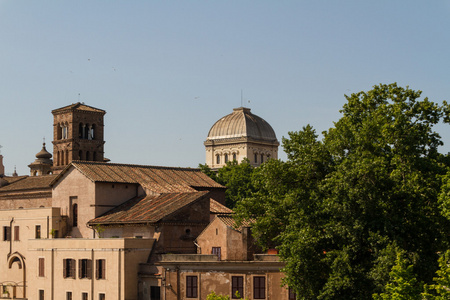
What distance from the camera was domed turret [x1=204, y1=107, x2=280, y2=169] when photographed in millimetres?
150000

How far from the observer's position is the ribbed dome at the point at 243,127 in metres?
151

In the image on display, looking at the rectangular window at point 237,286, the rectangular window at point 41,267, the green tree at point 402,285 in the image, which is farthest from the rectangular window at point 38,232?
the green tree at point 402,285

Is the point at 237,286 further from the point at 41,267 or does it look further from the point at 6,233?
the point at 6,233

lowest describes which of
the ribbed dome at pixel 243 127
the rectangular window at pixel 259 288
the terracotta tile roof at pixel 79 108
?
the rectangular window at pixel 259 288

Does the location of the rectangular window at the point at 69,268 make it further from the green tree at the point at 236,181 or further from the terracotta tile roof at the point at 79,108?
the terracotta tile roof at the point at 79,108

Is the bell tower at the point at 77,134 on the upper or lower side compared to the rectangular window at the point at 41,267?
upper

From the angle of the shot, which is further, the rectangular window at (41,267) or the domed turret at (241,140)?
the domed turret at (241,140)

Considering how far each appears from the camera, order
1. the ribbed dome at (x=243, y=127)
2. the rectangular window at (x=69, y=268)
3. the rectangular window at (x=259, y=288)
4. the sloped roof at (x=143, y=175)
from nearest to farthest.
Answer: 1. the rectangular window at (x=259, y=288)
2. the rectangular window at (x=69, y=268)
3. the sloped roof at (x=143, y=175)
4. the ribbed dome at (x=243, y=127)

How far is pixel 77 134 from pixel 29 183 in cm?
2273

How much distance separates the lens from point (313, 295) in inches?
1642

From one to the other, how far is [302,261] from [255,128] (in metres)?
111

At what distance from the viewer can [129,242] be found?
180 ft

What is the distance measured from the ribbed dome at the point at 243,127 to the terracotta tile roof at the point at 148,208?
3417 inches

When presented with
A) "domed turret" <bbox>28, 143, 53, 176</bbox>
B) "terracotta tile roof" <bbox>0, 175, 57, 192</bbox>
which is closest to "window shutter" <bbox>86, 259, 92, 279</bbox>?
"terracotta tile roof" <bbox>0, 175, 57, 192</bbox>
